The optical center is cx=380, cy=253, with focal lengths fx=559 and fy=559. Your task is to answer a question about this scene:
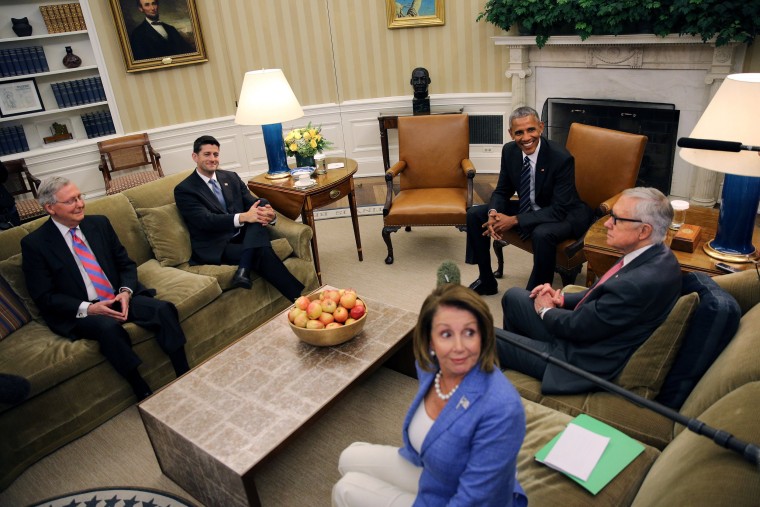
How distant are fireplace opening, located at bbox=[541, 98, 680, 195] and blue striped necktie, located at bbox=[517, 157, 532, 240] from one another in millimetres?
2006

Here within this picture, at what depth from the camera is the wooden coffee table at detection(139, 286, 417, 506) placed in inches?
84.1

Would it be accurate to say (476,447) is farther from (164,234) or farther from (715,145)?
(164,234)

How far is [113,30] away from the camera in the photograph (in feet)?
17.7

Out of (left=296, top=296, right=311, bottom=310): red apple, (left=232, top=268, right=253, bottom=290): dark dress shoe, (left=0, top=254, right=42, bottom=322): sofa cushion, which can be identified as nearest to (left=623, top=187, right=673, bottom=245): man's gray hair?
(left=296, top=296, right=311, bottom=310): red apple

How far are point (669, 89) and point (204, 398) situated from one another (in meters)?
4.43

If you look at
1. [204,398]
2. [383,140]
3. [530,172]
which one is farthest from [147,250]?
[383,140]

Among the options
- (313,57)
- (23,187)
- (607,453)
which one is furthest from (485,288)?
(23,187)

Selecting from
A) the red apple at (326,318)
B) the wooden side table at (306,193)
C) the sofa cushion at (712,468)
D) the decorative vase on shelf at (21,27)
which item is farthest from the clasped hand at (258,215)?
the decorative vase on shelf at (21,27)

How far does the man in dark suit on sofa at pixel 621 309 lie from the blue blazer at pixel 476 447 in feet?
1.54

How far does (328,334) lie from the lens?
2.59m

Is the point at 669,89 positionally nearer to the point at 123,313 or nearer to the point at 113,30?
the point at 123,313

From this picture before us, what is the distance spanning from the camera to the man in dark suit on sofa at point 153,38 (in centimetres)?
545

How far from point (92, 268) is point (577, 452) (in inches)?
101

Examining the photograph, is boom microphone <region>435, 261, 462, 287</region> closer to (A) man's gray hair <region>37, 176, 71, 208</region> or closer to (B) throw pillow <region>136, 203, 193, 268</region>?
(A) man's gray hair <region>37, 176, 71, 208</region>
